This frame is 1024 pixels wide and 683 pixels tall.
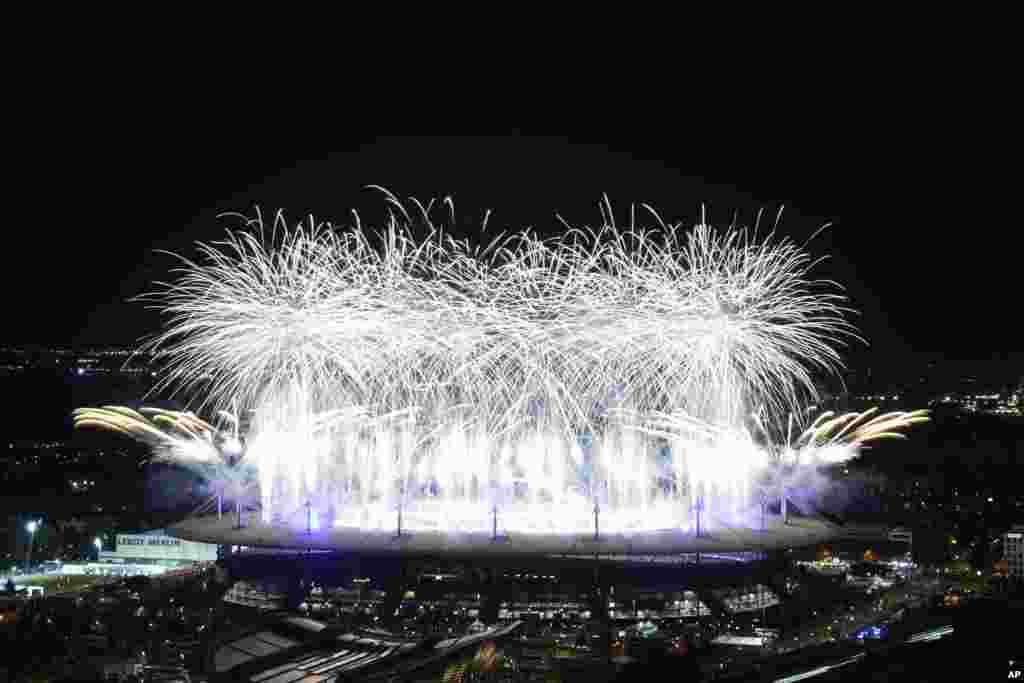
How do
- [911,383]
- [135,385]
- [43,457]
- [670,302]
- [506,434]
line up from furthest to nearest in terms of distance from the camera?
[911,383]
[135,385]
[43,457]
[506,434]
[670,302]

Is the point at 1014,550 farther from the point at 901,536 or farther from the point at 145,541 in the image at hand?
the point at 145,541

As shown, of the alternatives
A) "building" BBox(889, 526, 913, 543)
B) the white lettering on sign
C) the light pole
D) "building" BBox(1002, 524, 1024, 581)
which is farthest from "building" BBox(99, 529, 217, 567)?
"building" BBox(1002, 524, 1024, 581)

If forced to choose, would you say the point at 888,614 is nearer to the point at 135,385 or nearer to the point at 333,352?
the point at 333,352

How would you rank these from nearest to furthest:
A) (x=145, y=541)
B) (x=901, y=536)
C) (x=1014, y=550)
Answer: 1. (x=901, y=536)
2. (x=145, y=541)
3. (x=1014, y=550)

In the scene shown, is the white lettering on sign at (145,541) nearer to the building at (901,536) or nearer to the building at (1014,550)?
the building at (901,536)

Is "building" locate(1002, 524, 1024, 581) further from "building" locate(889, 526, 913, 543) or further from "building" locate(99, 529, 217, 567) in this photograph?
"building" locate(99, 529, 217, 567)

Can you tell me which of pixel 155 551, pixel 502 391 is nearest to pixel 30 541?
pixel 155 551

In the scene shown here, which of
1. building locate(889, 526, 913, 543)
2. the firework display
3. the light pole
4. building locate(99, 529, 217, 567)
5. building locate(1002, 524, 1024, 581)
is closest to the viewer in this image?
the firework display

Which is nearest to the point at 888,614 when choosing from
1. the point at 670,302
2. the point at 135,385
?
the point at 670,302
